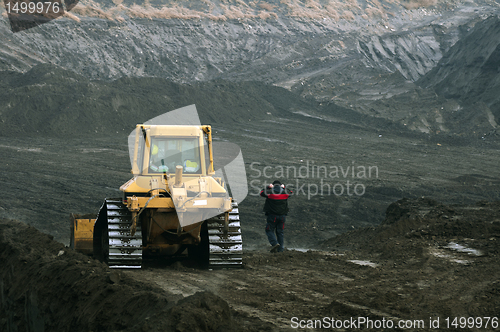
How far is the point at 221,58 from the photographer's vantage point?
52.4 metres

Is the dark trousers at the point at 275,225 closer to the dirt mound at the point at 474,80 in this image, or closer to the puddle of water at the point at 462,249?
the puddle of water at the point at 462,249

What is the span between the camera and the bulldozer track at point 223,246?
768cm

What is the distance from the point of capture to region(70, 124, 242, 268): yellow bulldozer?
7.35m

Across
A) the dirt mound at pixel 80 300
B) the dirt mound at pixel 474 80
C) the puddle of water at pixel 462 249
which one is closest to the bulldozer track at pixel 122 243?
the dirt mound at pixel 80 300

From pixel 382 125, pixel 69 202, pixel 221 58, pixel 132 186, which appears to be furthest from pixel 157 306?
pixel 221 58

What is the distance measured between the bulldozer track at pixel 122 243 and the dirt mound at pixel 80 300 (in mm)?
457

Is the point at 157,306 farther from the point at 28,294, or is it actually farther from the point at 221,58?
the point at 221,58

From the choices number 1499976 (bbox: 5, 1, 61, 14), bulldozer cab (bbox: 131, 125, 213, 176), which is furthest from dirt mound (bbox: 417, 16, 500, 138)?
number 1499976 (bbox: 5, 1, 61, 14)

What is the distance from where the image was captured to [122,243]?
7379 millimetres

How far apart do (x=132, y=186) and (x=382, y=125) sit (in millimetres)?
28828

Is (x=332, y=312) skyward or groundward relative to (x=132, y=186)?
groundward

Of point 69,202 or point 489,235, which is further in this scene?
point 69,202

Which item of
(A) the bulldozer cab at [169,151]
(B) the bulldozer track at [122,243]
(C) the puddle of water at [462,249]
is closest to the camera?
(B) the bulldozer track at [122,243]

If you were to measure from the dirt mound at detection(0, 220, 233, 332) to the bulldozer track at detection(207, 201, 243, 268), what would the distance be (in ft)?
5.79
